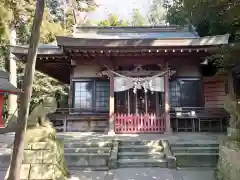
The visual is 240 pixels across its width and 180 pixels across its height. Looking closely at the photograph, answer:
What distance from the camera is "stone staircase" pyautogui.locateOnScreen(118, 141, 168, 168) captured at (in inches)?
216

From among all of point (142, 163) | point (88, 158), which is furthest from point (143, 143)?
point (88, 158)

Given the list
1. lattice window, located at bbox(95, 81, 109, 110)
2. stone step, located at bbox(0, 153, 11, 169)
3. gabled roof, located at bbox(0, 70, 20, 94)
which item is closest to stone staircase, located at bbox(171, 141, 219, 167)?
stone step, located at bbox(0, 153, 11, 169)

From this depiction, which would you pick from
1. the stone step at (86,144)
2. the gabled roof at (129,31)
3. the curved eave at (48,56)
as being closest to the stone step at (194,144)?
the stone step at (86,144)

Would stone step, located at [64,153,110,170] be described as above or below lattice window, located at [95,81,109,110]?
below

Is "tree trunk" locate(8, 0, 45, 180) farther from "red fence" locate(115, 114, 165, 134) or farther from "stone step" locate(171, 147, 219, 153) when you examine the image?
"red fence" locate(115, 114, 165, 134)

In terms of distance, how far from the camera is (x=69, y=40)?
802 cm

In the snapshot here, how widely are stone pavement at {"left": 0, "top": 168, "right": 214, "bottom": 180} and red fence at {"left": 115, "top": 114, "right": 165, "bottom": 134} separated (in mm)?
3352

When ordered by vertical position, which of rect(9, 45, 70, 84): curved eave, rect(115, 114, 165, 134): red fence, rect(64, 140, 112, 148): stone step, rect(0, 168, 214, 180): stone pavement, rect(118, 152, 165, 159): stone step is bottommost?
rect(0, 168, 214, 180): stone pavement

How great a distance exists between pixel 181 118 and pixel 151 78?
2355 millimetres

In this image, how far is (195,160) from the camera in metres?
5.64

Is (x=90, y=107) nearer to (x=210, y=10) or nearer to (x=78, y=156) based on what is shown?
(x=78, y=156)

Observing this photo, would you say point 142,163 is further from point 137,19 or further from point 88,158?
point 137,19

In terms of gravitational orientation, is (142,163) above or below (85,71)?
below

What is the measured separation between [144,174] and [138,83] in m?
4.52
